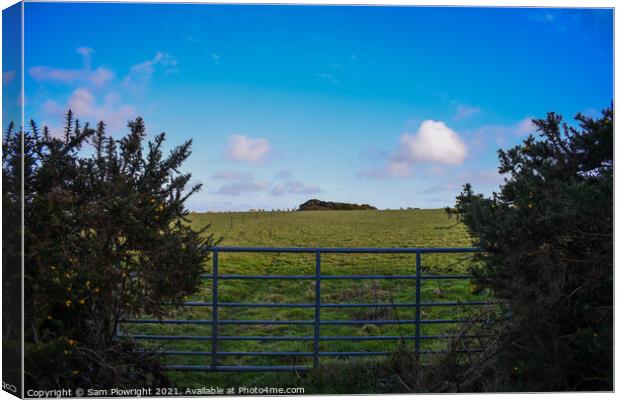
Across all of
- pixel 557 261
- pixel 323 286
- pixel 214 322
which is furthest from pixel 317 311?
pixel 323 286

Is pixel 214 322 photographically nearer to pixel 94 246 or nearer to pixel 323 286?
pixel 94 246

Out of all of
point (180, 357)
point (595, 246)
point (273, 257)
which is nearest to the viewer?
point (595, 246)

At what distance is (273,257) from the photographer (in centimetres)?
655

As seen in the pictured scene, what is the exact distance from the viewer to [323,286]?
7121 millimetres

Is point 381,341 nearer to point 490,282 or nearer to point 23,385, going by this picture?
point 490,282

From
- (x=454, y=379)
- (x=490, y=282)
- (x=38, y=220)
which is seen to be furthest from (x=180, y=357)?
(x=490, y=282)

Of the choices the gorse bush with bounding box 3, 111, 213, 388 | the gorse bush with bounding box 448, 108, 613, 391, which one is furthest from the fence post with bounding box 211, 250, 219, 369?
the gorse bush with bounding box 448, 108, 613, 391

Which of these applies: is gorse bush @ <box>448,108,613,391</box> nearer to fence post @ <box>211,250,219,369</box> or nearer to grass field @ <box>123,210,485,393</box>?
grass field @ <box>123,210,485,393</box>

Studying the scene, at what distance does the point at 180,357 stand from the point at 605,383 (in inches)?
123

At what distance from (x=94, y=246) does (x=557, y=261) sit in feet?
9.40

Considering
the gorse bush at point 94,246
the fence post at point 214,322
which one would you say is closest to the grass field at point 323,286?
the fence post at point 214,322

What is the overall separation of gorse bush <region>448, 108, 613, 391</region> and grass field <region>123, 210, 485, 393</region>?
2.29 feet

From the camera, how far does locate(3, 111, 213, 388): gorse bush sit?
3.41 m

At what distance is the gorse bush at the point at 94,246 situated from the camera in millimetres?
3408
